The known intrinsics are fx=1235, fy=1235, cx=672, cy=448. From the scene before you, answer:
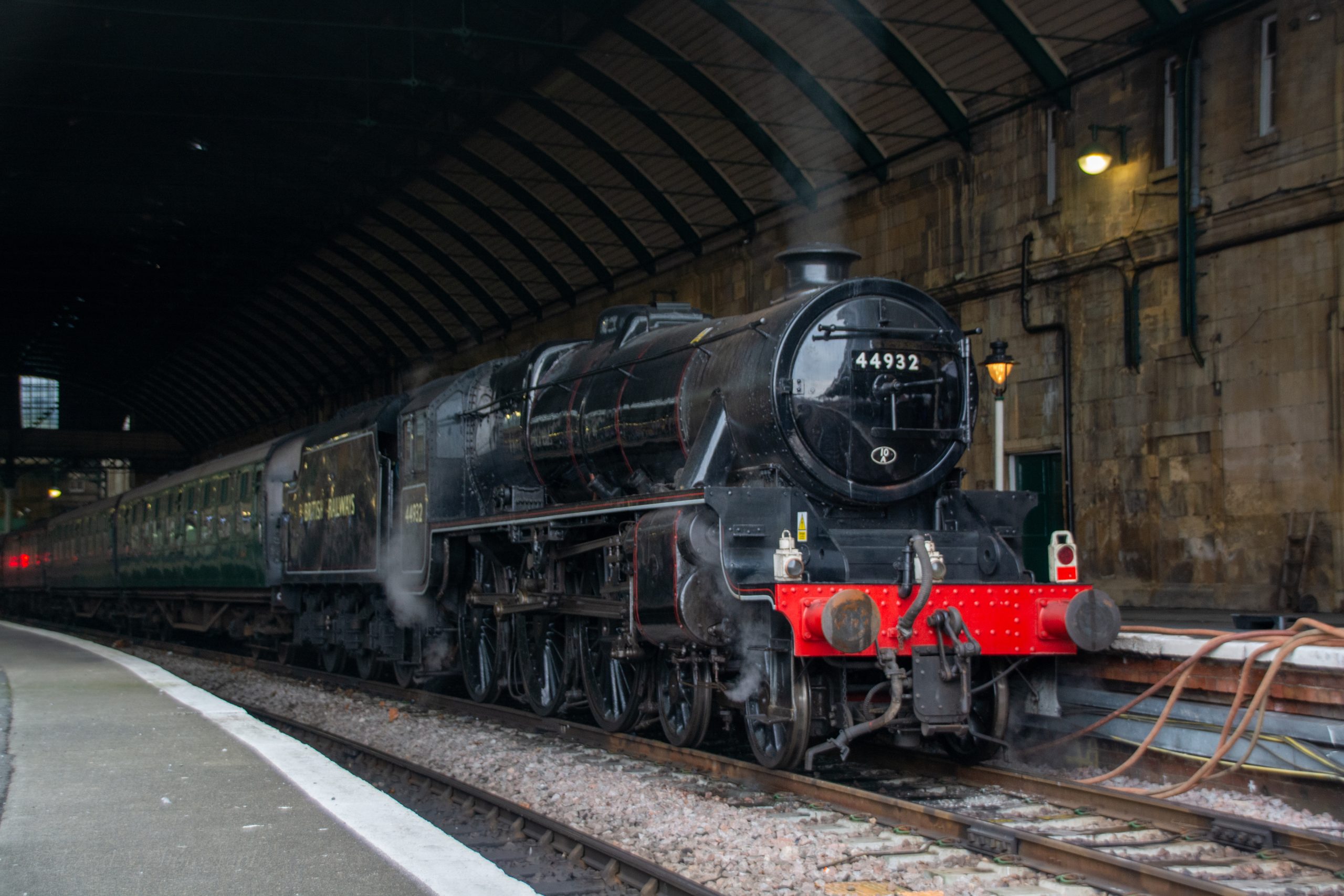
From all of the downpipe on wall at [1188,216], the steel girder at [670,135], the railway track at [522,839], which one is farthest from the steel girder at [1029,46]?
the railway track at [522,839]

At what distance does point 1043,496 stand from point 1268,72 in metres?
5.58

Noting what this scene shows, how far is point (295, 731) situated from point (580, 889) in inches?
245

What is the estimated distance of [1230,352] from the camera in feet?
42.0

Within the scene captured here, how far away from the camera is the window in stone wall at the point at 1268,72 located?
12320mm

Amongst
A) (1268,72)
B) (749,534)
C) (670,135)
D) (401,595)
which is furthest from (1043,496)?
(749,534)

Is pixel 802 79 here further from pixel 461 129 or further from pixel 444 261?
pixel 444 261

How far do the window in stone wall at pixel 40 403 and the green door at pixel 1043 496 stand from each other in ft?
218

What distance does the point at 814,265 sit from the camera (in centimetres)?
834

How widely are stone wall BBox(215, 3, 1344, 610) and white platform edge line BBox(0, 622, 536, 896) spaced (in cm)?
953

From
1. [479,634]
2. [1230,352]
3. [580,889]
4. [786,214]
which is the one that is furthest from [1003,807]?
[786,214]

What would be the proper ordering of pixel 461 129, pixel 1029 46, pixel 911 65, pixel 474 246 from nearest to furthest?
pixel 1029 46 → pixel 911 65 → pixel 461 129 → pixel 474 246

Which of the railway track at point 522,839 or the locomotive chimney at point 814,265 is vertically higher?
the locomotive chimney at point 814,265

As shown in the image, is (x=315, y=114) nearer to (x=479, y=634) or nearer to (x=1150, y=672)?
(x=479, y=634)

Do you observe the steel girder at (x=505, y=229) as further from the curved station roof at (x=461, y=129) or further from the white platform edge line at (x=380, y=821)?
the white platform edge line at (x=380, y=821)
